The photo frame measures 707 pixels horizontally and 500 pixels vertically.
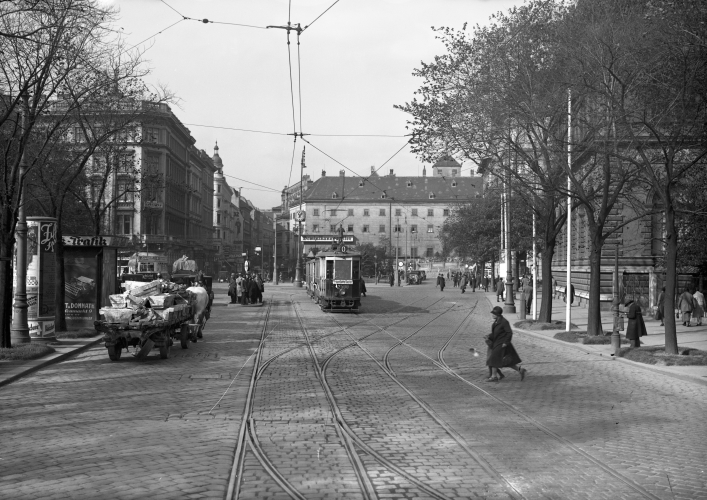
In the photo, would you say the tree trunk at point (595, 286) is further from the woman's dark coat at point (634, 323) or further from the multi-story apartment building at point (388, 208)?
the multi-story apartment building at point (388, 208)

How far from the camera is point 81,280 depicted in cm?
2353

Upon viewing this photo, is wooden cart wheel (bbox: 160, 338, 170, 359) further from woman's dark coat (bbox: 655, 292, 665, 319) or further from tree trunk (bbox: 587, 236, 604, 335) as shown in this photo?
woman's dark coat (bbox: 655, 292, 665, 319)

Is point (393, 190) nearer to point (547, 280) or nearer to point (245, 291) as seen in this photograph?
point (245, 291)

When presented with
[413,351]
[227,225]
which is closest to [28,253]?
[413,351]

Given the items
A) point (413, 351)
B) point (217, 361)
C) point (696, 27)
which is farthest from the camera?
point (413, 351)

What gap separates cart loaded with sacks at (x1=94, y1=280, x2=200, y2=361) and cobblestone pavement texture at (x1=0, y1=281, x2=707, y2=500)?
45 centimetres

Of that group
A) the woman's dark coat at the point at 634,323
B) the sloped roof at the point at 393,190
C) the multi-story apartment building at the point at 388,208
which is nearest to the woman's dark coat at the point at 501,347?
the woman's dark coat at the point at 634,323

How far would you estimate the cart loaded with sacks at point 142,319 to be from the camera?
1716 centimetres

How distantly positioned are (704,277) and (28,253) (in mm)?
29009

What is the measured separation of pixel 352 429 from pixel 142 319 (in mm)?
8861

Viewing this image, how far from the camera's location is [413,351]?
20234 millimetres

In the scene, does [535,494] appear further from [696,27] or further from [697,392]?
[696,27]

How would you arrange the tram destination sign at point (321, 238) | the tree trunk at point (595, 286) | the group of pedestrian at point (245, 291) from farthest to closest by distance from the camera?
the tram destination sign at point (321, 238) → the group of pedestrian at point (245, 291) → the tree trunk at point (595, 286)

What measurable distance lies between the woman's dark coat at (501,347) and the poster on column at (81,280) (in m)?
13.6
